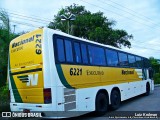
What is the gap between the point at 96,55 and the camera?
1161 cm

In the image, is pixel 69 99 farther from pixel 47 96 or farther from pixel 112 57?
pixel 112 57

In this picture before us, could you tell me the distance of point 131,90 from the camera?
15523mm

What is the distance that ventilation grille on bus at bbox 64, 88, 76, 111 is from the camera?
9.06 m

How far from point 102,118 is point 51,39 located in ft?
→ 12.7

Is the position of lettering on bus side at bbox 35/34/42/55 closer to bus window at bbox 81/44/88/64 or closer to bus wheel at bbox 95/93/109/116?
bus window at bbox 81/44/88/64

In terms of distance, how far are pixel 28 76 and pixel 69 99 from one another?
5.13 ft

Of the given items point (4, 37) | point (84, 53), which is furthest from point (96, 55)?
point (4, 37)

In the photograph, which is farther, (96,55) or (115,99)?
(115,99)

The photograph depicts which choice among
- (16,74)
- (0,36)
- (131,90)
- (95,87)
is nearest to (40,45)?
(16,74)

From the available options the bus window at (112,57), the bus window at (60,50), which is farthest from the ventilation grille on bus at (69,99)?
the bus window at (112,57)

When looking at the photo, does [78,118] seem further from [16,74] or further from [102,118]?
[16,74]

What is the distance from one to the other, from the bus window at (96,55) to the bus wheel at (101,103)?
1.37 meters

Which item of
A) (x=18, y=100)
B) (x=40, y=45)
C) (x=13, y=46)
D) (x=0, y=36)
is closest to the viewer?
(x=40, y=45)

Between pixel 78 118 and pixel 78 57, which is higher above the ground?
pixel 78 57
